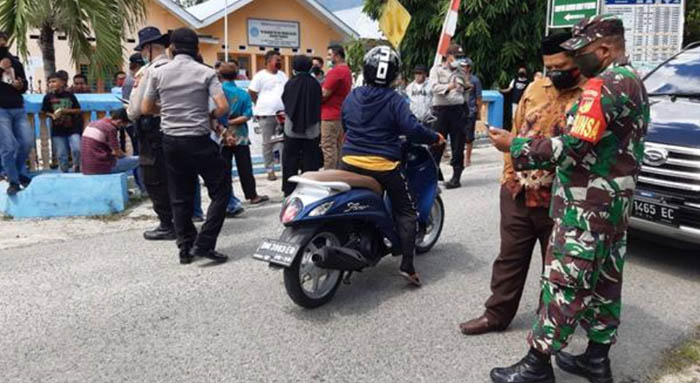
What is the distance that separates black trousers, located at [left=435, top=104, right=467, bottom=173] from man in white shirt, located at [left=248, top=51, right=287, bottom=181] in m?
2.27

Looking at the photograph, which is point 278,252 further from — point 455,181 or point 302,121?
point 455,181

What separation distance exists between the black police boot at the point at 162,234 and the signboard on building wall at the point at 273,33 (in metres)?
18.8

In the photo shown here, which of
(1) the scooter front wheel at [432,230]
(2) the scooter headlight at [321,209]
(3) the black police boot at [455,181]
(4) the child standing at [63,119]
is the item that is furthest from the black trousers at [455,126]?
(4) the child standing at [63,119]

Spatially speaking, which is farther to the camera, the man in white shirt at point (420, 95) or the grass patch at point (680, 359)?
the man in white shirt at point (420, 95)

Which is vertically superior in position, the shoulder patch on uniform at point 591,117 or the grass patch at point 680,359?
the shoulder patch on uniform at point 591,117

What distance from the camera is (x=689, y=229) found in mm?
4637

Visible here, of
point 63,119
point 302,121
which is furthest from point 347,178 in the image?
point 63,119

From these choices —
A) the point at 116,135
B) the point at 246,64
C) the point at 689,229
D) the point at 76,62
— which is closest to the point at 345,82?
the point at 116,135

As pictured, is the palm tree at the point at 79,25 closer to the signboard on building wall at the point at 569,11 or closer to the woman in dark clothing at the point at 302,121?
the woman in dark clothing at the point at 302,121

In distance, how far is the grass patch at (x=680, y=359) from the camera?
3434 millimetres

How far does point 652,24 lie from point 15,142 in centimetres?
1019

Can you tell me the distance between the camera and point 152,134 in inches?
224

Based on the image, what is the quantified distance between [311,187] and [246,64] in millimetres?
21205

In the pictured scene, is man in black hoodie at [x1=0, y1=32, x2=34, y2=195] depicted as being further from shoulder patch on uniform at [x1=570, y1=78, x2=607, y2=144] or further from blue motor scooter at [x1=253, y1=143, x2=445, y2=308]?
shoulder patch on uniform at [x1=570, y1=78, x2=607, y2=144]
